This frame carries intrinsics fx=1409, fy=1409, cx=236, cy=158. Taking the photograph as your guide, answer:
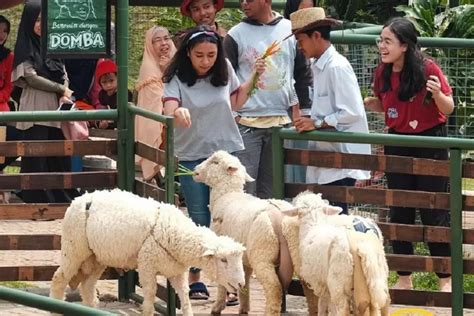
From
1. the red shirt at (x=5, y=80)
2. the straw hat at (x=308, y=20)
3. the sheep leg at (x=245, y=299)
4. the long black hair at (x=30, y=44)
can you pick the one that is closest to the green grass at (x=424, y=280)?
the sheep leg at (x=245, y=299)

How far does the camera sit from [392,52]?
9.05 metres

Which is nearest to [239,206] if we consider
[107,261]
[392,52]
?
[107,261]

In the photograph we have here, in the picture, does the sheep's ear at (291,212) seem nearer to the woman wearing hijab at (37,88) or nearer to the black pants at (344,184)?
the black pants at (344,184)

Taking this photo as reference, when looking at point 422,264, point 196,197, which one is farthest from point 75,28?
point 422,264

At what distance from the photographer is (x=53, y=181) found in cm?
910

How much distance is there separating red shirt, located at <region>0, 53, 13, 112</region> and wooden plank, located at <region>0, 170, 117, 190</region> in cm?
345

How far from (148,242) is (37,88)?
144 inches

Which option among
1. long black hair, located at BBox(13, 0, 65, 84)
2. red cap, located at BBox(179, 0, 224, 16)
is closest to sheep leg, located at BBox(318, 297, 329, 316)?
red cap, located at BBox(179, 0, 224, 16)

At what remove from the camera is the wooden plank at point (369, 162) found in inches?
328

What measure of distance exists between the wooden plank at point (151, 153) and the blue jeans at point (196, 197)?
10.3 inches

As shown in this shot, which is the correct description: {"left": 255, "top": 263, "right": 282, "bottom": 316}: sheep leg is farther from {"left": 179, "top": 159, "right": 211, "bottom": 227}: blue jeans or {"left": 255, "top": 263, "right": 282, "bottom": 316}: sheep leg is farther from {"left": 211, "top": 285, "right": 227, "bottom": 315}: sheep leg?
{"left": 179, "top": 159, "right": 211, "bottom": 227}: blue jeans

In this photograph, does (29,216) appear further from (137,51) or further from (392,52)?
(137,51)

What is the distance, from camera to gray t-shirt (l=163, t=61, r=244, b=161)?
9180mm

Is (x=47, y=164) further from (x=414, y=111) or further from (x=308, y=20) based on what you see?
(x=414, y=111)
